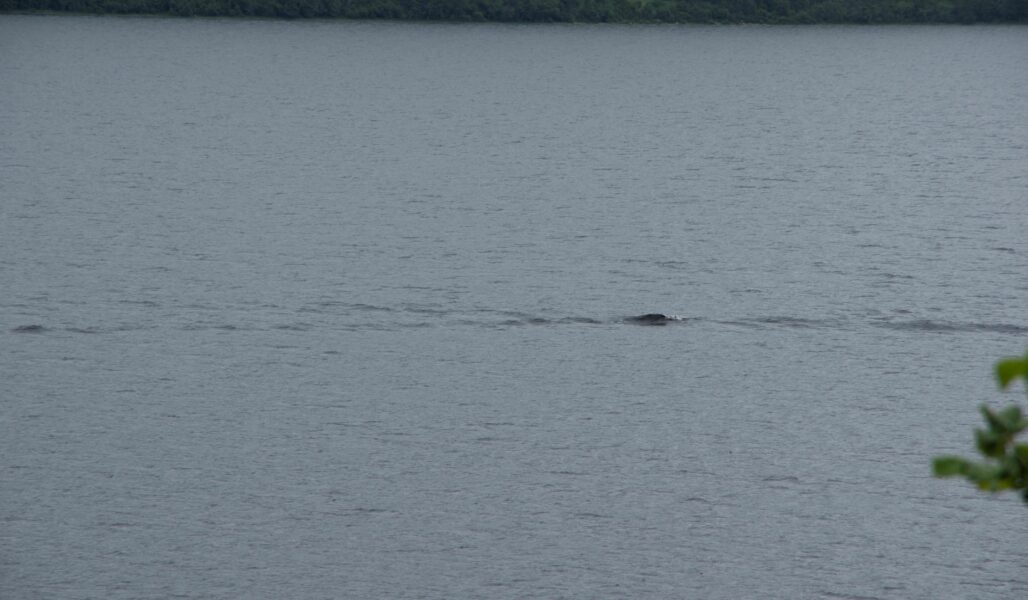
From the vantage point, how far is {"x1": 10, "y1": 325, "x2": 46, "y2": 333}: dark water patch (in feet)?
105

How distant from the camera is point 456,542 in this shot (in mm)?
21281

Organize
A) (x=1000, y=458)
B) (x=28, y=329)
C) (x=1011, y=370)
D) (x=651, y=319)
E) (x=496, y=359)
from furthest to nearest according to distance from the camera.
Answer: (x=651, y=319) → (x=28, y=329) → (x=496, y=359) → (x=1000, y=458) → (x=1011, y=370)

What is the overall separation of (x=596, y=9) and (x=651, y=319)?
103 m

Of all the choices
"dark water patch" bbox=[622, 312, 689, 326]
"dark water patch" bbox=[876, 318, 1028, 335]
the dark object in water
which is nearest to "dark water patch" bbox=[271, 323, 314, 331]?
"dark water patch" bbox=[622, 312, 689, 326]

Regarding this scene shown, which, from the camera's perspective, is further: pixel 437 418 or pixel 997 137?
pixel 997 137

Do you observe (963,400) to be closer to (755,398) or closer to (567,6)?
(755,398)

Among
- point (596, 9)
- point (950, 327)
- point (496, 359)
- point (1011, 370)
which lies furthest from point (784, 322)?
point (596, 9)

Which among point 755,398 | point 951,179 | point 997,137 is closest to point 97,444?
point 755,398

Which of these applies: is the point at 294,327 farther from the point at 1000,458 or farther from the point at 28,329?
the point at 1000,458

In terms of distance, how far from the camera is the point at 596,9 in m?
134

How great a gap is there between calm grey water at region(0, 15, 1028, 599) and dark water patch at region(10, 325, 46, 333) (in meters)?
0.34

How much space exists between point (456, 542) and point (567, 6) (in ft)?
386

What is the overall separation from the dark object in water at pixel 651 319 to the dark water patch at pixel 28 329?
13533mm

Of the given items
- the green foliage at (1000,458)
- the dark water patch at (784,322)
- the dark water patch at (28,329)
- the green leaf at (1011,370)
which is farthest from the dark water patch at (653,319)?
the green leaf at (1011,370)
